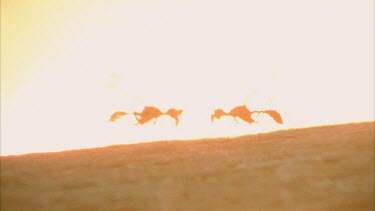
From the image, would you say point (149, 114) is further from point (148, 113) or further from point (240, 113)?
point (240, 113)

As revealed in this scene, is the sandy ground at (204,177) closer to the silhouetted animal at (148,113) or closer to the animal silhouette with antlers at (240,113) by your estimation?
the animal silhouette with antlers at (240,113)

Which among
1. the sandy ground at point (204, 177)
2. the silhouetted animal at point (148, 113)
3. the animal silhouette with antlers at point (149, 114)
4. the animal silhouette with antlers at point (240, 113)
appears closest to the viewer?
the sandy ground at point (204, 177)

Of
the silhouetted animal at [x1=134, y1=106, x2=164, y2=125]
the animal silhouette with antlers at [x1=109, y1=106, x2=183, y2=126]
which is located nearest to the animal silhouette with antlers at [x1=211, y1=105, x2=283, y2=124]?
the animal silhouette with antlers at [x1=109, y1=106, x2=183, y2=126]

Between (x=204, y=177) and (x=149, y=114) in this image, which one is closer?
(x=204, y=177)

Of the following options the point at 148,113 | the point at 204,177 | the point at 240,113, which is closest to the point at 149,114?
the point at 148,113

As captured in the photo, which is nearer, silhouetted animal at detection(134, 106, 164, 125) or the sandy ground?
the sandy ground

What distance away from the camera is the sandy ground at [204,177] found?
Answer: 1.21 meters

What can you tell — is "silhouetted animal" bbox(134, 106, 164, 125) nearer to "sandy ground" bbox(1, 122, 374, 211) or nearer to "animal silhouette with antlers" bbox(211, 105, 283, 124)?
"animal silhouette with antlers" bbox(211, 105, 283, 124)

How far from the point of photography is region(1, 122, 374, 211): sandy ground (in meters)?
1.21

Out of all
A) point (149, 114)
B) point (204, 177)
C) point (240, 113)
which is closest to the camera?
point (204, 177)

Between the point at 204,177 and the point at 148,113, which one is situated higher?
the point at 148,113

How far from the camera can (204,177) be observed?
129cm

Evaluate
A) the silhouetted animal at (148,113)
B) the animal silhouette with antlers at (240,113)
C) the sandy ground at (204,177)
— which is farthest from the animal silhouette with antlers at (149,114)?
the sandy ground at (204,177)

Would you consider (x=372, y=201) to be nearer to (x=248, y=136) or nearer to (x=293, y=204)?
(x=293, y=204)
